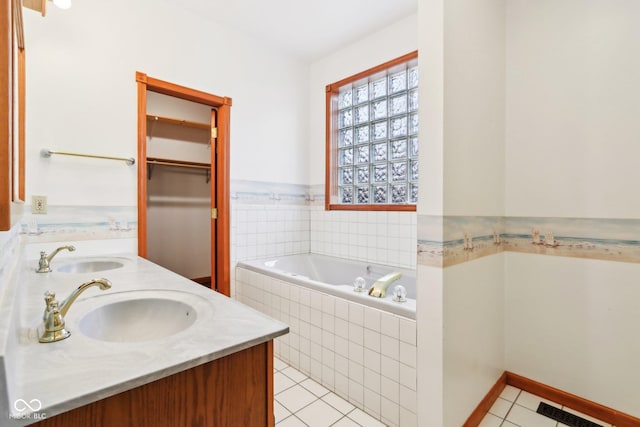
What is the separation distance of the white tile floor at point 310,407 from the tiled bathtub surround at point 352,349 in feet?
0.15

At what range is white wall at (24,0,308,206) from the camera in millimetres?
1845

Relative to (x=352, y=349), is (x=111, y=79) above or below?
above

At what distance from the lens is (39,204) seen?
1.82 metres

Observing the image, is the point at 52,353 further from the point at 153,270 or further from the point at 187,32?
the point at 187,32

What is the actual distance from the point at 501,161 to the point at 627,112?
583mm

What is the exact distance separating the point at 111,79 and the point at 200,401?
7.53 feet

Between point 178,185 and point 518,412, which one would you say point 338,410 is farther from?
point 178,185

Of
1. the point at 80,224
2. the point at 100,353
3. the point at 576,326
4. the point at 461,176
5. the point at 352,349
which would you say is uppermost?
the point at 461,176

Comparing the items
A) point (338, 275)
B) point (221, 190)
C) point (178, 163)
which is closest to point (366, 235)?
point (338, 275)

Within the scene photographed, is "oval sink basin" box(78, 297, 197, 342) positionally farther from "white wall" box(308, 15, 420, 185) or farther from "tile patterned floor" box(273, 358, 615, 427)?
"white wall" box(308, 15, 420, 185)

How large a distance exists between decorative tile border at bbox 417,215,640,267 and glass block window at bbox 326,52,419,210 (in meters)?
0.76

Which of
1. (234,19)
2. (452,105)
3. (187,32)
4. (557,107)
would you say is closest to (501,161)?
(557,107)

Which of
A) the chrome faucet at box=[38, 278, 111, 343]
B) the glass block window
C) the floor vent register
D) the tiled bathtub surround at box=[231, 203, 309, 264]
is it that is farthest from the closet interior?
the floor vent register

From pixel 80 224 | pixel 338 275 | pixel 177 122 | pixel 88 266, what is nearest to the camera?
pixel 88 266
